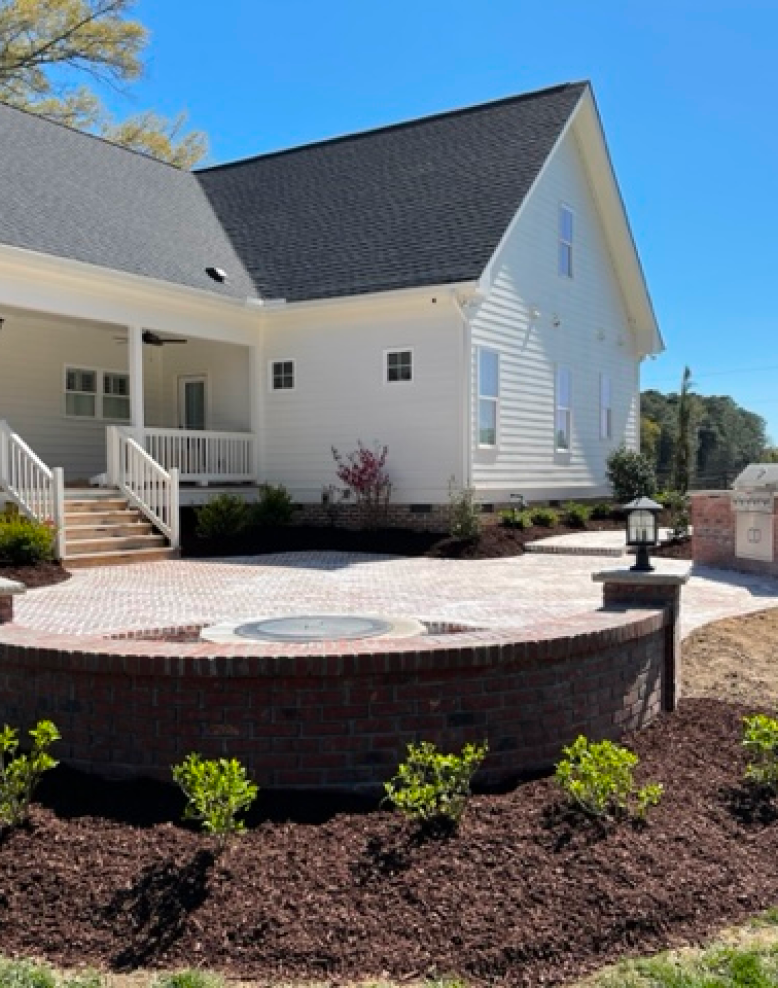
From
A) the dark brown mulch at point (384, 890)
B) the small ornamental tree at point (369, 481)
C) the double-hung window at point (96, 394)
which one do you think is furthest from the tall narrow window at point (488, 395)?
the dark brown mulch at point (384, 890)

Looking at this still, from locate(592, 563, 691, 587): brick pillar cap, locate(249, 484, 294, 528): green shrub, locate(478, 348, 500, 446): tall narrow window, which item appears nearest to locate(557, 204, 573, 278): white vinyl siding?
locate(478, 348, 500, 446): tall narrow window

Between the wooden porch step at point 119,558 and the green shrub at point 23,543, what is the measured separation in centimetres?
57

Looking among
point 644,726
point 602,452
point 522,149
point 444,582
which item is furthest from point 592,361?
point 644,726

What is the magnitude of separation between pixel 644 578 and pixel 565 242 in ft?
48.7

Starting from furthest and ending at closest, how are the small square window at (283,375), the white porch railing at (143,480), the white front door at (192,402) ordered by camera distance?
1. the white front door at (192,402)
2. the small square window at (283,375)
3. the white porch railing at (143,480)

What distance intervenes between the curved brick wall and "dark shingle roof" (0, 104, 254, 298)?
33.2 feet

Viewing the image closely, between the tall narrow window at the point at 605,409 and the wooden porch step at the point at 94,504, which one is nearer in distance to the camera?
the wooden porch step at the point at 94,504

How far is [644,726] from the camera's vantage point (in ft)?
16.6

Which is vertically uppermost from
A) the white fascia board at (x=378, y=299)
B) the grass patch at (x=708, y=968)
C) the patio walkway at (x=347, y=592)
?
the white fascia board at (x=378, y=299)

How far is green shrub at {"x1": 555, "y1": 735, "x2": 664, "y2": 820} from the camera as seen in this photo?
3805 mm

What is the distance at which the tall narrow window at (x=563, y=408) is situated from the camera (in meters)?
19.0

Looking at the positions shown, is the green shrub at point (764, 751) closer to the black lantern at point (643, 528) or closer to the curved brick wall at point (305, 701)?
the curved brick wall at point (305, 701)

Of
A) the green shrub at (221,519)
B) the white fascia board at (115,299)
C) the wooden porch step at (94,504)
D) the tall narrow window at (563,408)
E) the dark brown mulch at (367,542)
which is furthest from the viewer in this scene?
the tall narrow window at (563,408)

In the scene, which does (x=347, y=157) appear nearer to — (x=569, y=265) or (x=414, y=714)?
(x=569, y=265)
